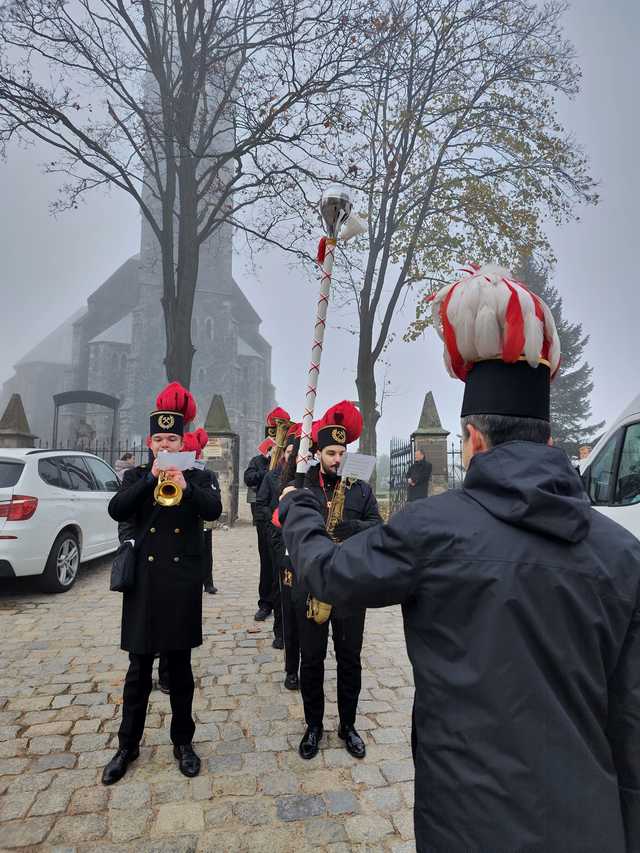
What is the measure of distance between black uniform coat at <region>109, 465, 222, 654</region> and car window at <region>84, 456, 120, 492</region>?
5713 millimetres

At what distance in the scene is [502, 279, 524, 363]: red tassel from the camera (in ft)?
4.49

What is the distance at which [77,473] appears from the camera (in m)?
7.91

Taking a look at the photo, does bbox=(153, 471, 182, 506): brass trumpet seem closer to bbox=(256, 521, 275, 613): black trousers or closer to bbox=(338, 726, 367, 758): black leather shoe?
bbox=(338, 726, 367, 758): black leather shoe

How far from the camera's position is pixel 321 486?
367 cm

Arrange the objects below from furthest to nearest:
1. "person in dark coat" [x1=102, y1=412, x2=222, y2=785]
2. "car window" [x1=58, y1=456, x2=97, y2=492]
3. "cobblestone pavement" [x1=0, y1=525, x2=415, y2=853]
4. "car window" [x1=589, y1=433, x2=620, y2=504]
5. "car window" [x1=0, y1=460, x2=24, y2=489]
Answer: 1. "car window" [x1=58, y1=456, x2=97, y2=492]
2. "car window" [x1=0, y1=460, x2=24, y2=489]
3. "car window" [x1=589, y1=433, x2=620, y2=504]
4. "person in dark coat" [x1=102, y1=412, x2=222, y2=785]
5. "cobblestone pavement" [x1=0, y1=525, x2=415, y2=853]

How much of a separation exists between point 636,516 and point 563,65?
42.8 ft

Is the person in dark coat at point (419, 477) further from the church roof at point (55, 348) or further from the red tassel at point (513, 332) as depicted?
the church roof at point (55, 348)

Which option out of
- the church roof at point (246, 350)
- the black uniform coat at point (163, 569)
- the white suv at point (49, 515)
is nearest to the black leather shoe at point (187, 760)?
the black uniform coat at point (163, 569)

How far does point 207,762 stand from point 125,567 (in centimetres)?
127

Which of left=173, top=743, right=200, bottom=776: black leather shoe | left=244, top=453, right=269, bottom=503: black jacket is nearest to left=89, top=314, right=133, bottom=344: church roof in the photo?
left=244, top=453, right=269, bottom=503: black jacket

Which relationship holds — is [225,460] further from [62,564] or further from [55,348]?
[55,348]

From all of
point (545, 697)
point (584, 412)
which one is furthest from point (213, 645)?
point (584, 412)

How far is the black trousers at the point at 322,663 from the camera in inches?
131

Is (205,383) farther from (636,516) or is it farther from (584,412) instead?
(636,516)
